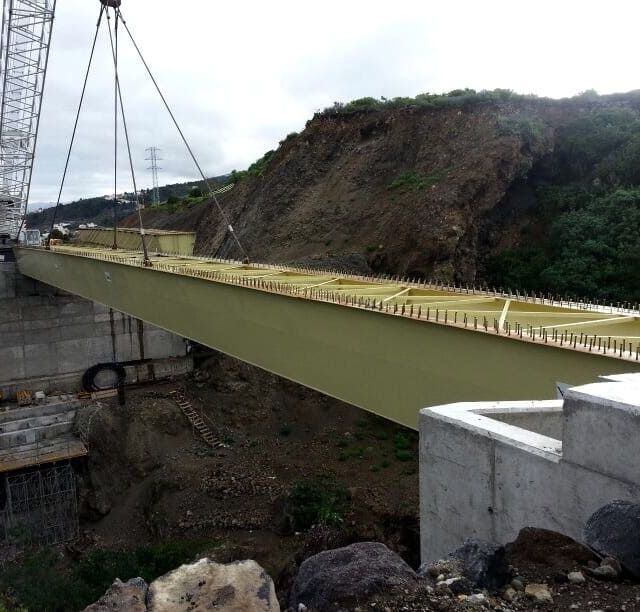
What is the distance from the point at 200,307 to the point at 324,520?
1019 cm

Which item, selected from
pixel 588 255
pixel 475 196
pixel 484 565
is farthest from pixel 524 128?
pixel 484 565

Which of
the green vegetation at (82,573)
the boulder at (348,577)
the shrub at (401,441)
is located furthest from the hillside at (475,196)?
the boulder at (348,577)

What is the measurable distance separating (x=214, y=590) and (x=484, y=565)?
1696 millimetres

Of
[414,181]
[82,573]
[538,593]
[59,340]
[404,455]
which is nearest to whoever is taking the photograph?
[538,593]

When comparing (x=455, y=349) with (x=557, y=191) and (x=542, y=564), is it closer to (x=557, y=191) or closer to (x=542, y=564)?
(x=542, y=564)

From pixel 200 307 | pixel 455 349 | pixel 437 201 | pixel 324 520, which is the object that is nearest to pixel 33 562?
pixel 324 520

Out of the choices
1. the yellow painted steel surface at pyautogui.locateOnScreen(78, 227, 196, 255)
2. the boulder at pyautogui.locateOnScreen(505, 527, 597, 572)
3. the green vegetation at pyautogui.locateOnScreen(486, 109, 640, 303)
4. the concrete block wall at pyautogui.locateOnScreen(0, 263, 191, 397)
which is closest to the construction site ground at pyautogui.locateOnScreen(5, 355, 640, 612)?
the concrete block wall at pyautogui.locateOnScreen(0, 263, 191, 397)

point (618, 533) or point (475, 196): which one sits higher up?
point (475, 196)

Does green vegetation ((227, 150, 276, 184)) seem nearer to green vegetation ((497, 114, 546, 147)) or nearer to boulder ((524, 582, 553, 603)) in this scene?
green vegetation ((497, 114, 546, 147))

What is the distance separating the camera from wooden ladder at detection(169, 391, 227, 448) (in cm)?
2730

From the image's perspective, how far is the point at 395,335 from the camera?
27.1 ft

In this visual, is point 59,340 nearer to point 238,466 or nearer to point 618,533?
point 238,466

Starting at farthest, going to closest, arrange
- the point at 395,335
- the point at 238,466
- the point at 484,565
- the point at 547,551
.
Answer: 1. the point at 238,466
2. the point at 395,335
3. the point at 547,551
4. the point at 484,565

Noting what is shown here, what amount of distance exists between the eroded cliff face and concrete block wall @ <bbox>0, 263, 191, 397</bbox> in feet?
29.2
